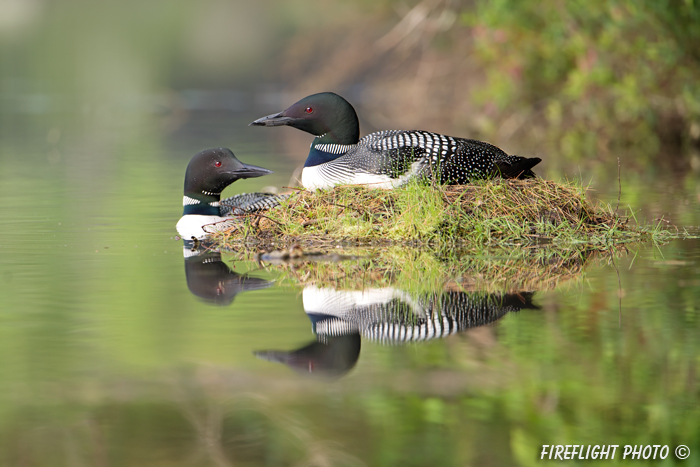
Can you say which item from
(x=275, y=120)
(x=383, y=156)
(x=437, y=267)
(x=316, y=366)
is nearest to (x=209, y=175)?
(x=275, y=120)

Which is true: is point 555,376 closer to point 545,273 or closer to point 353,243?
point 545,273

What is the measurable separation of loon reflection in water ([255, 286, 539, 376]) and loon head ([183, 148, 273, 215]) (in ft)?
6.51

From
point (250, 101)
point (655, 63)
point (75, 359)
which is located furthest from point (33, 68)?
point (75, 359)

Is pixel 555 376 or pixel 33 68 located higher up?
pixel 33 68

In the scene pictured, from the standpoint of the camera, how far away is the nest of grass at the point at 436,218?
5848 mm

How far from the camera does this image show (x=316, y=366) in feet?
11.5

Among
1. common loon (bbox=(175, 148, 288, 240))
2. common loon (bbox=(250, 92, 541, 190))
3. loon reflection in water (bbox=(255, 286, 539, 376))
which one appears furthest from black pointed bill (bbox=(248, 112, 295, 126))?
loon reflection in water (bbox=(255, 286, 539, 376))

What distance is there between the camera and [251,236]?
20.0 feet

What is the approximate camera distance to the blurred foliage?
11570 mm

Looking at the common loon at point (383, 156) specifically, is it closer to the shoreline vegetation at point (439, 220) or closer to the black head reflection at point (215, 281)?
the shoreline vegetation at point (439, 220)

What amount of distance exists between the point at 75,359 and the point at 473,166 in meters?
3.42

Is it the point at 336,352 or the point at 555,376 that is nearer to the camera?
the point at 555,376

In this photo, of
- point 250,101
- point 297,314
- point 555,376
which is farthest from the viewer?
point 250,101

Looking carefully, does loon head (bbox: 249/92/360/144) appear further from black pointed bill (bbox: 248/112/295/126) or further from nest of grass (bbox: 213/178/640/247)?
nest of grass (bbox: 213/178/640/247)
